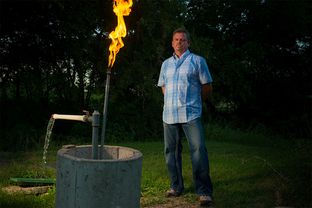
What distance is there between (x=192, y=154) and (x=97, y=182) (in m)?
1.95

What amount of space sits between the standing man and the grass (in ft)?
1.16

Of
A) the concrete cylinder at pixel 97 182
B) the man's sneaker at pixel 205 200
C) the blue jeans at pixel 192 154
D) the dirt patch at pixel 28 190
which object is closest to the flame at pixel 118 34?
the concrete cylinder at pixel 97 182

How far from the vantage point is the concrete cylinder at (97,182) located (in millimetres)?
3291

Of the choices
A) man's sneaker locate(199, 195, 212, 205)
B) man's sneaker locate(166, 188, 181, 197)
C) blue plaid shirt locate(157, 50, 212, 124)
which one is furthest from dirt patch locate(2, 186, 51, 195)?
man's sneaker locate(199, 195, 212, 205)

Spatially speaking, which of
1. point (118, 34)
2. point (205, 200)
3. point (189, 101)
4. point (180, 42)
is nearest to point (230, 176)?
point (205, 200)

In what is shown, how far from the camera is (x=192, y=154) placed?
5.08m

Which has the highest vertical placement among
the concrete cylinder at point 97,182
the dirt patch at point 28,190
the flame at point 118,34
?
the flame at point 118,34

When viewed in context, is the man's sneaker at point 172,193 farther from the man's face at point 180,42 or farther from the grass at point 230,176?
the man's face at point 180,42

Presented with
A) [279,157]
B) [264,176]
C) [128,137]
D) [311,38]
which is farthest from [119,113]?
[311,38]

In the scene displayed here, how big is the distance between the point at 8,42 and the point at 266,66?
8925 millimetres

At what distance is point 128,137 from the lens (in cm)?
1016

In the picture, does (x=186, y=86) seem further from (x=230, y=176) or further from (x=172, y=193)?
(x=230, y=176)

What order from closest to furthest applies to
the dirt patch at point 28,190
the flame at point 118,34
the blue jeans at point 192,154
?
1. the flame at point 118,34
2. the blue jeans at point 192,154
3. the dirt patch at point 28,190

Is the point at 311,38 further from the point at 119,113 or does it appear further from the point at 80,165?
the point at 80,165
